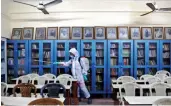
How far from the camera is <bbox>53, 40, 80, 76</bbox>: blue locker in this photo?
24.8ft

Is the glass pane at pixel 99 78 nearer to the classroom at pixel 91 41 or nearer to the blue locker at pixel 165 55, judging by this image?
the classroom at pixel 91 41

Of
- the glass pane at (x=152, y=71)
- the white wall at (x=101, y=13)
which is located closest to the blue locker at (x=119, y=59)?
the glass pane at (x=152, y=71)

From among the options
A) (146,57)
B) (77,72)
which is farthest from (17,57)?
(146,57)

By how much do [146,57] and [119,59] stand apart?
2.72 ft

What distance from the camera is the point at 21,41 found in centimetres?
764

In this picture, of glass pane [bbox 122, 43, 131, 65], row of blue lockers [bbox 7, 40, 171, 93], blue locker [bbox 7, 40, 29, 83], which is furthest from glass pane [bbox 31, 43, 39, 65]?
glass pane [bbox 122, 43, 131, 65]

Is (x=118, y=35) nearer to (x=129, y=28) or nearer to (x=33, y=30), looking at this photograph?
(x=129, y=28)

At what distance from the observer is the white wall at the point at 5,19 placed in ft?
23.8

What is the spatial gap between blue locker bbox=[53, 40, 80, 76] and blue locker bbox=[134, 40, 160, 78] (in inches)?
72.5

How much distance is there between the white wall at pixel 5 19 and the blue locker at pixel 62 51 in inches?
59.8

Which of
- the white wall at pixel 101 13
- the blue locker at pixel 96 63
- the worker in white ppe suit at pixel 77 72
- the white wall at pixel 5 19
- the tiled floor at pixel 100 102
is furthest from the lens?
the white wall at pixel 101 13

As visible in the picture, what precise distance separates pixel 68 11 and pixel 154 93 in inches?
167

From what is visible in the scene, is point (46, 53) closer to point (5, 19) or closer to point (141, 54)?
point (5, 19)

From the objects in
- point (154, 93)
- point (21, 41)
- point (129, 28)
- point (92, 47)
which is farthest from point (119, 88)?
Result: point (21, 41)
